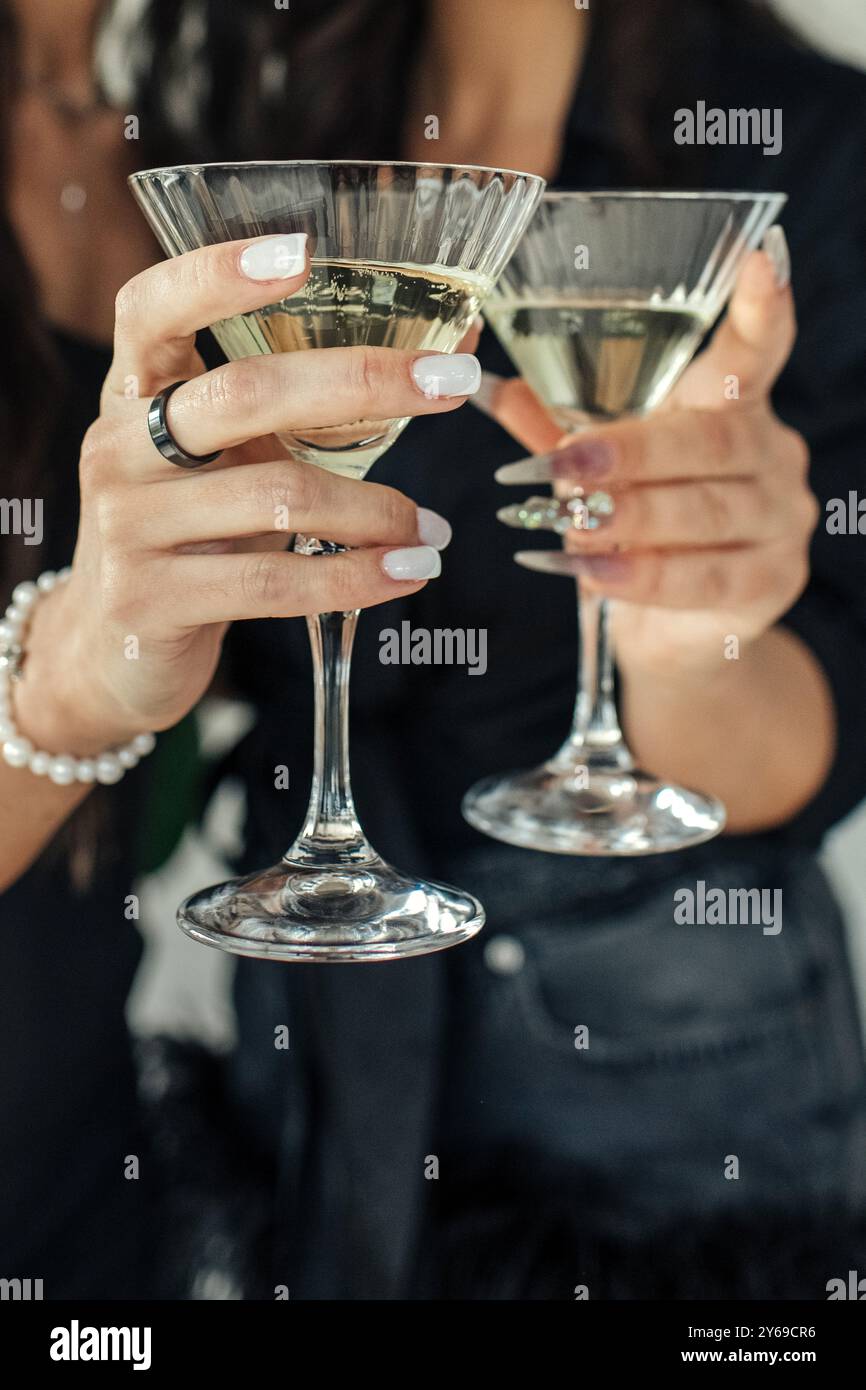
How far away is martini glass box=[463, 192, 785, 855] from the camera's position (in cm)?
47

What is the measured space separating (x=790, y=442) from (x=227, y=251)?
33 centimetres

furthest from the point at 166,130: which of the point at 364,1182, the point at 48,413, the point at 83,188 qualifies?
the point at 364,1182

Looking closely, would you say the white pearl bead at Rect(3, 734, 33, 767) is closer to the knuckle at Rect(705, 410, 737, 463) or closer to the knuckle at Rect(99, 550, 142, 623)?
the knuckle at Rect(99, 550, 142, 623)

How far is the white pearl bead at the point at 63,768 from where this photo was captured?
0.48m

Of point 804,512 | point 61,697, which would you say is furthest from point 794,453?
point 61,697

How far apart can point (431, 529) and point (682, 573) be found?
0.62ft

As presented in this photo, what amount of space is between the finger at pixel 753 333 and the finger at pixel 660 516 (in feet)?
0.15

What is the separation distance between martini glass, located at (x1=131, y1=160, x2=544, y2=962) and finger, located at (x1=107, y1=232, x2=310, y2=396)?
15mm

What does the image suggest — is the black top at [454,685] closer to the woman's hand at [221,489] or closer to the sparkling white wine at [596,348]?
the sparkling white wine at [596,348]

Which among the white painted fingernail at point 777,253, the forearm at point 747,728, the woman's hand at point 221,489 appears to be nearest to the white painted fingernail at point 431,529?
the woman's hand at point 221,489

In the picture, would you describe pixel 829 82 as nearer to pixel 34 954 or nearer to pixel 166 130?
pixel 166 130

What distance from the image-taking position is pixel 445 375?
0.34 metres

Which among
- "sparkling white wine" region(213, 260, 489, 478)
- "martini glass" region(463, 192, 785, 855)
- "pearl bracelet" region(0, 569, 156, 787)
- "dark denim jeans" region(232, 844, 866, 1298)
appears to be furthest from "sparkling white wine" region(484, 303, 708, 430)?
"dark denim jeans" region(232, 844, 866, 1298)
